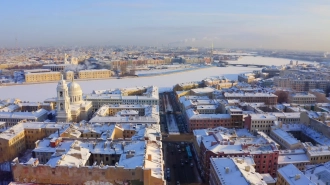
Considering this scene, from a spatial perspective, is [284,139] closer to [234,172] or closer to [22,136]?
[234,172]

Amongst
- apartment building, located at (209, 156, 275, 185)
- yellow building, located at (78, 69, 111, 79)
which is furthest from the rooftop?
yellow building, located at (78, 69, 111, 79)

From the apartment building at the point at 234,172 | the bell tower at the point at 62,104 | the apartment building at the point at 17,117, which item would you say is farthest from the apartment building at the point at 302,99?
A: the apartment building at the point at 17,117

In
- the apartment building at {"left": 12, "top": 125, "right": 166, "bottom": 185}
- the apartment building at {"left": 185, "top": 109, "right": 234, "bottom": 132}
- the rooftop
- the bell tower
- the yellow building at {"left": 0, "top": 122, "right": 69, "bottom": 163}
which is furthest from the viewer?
the apartment building at {"left": 185, "top": 109, "right": 234, "bottom": 132}

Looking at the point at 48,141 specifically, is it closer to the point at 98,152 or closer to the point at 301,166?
the point at 98,152

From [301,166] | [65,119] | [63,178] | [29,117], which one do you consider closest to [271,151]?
[301,166]

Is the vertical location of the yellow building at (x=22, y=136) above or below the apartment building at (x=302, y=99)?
below

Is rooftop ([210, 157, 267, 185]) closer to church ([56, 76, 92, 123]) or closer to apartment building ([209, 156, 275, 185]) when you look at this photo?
apartment building ([209, 156, 275, 185])

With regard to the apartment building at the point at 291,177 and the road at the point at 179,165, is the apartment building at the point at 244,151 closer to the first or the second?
the road at the point at 179,165
